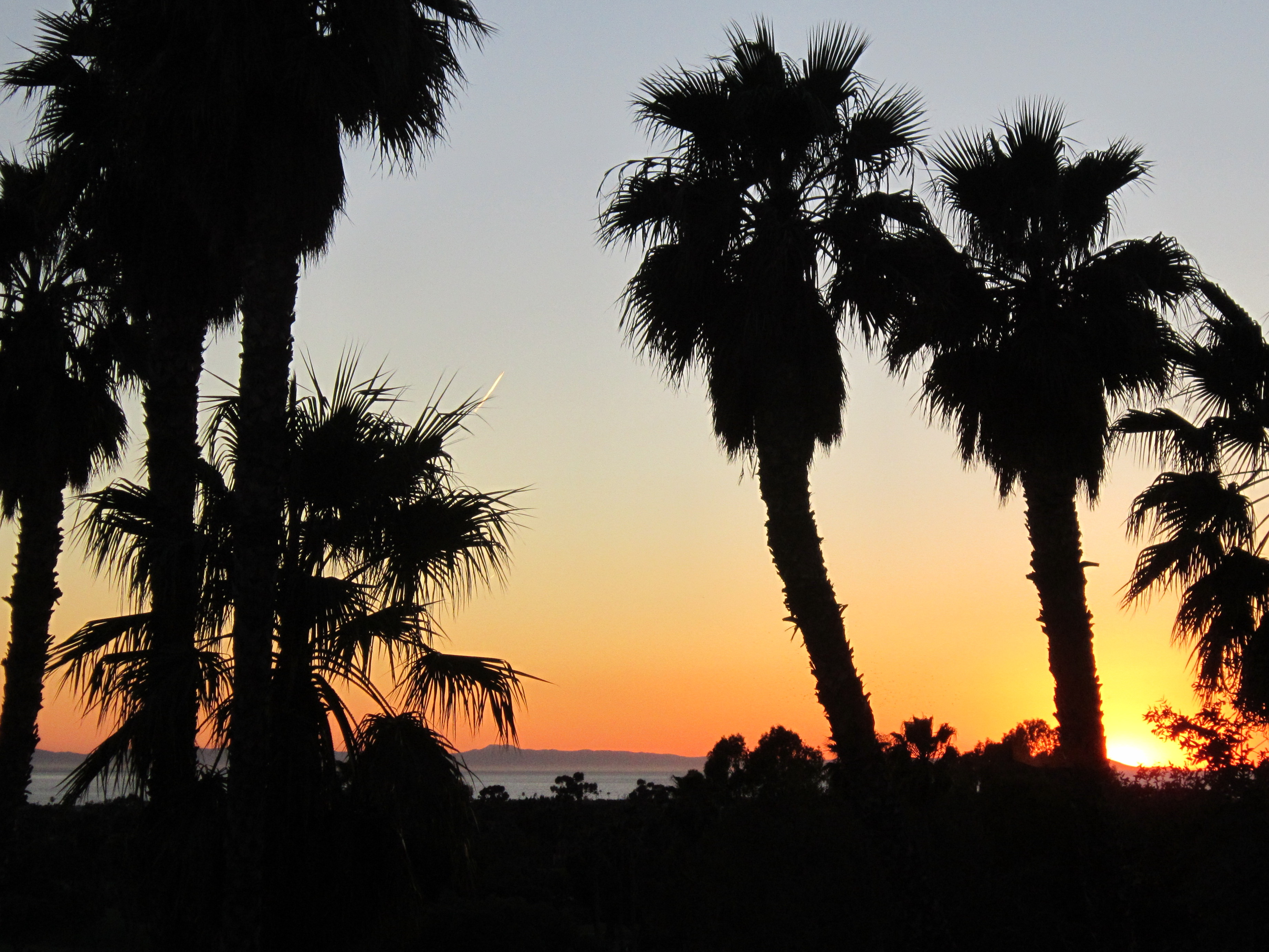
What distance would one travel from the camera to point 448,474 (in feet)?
35.3

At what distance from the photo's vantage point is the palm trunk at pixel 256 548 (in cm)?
891

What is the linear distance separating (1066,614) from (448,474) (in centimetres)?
764

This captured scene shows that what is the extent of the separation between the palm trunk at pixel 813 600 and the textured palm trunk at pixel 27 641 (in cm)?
933

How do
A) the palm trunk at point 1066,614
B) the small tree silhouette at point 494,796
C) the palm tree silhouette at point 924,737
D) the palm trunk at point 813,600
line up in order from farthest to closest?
the small tree silhouette at point 494,796, the palm tree silhouette at point 924,737, the palm trunk at point 1066,614, the palm trunk at point 813,600

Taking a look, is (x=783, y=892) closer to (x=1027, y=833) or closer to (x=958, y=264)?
(x=1027, y=833)

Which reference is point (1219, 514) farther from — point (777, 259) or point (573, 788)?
point (573, 788)

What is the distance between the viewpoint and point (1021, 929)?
13203 millimetres

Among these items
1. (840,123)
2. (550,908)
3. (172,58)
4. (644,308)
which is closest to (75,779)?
(172,58)

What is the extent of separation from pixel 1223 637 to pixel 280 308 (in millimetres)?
10549

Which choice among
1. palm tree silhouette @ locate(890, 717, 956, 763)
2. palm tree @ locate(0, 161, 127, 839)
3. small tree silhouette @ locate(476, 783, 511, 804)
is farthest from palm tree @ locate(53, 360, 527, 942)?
small tree silhouette @ locate(476, 783, 511, 804)

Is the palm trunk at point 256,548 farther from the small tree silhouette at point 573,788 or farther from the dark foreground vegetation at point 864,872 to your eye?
the small tree silhouette at point 573,788

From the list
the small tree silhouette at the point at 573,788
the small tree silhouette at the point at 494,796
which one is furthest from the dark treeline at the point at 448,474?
the small tree silhouette at the point at 494,796

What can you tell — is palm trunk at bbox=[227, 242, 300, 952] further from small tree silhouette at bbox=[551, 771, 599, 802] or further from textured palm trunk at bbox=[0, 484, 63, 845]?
small tree silhouette at bbox=[551, 771, 599, 802]

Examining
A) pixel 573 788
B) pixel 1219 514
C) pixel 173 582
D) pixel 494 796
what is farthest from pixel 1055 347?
pixel 494 796
